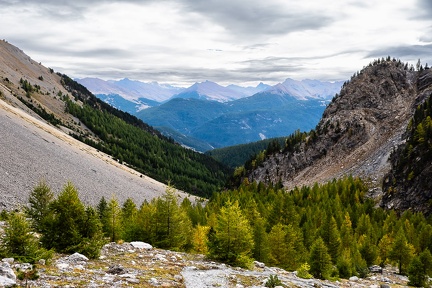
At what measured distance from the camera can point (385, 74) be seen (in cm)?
16725

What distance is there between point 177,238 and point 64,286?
16675 millimetres

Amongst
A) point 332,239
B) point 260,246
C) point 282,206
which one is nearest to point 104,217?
point 260,246

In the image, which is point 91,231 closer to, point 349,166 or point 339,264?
point 339,264

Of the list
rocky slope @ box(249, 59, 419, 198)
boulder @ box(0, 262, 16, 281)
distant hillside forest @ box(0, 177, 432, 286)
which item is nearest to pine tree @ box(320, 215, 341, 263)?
distant hillside forest @ box(0, 177, 432, 286)

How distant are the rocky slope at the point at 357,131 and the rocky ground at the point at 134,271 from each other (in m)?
103

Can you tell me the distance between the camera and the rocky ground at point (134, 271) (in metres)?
15.2

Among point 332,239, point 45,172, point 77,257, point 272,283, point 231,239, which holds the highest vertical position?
point 231,239

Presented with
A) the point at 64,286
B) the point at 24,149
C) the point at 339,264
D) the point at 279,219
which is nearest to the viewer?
the point at 64,286

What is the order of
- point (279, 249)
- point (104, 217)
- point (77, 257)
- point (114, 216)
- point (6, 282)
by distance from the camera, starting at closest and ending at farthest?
point (6, 282), point (77, 257), point (114, 216), point (104, 217), point (279, 249)

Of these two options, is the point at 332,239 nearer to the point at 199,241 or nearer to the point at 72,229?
the point at 199,241

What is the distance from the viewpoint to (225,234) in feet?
80.4

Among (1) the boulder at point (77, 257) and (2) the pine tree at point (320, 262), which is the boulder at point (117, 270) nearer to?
(1) the boulder at point (77, 257)

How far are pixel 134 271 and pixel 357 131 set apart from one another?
142734 millimetres

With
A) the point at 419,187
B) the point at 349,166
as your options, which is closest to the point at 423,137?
the point at 419,187
